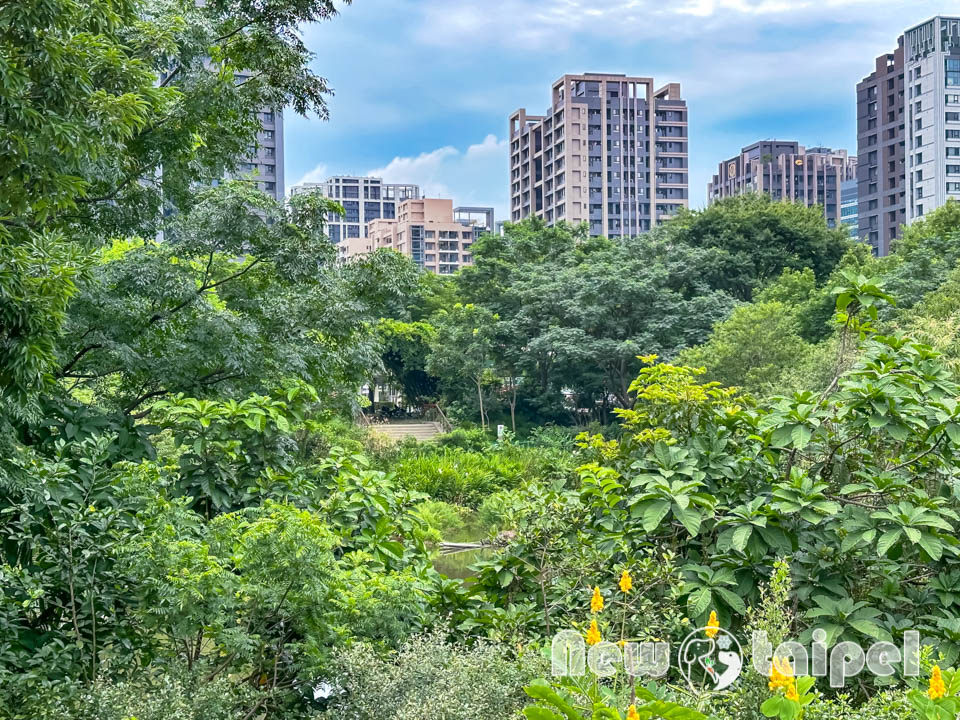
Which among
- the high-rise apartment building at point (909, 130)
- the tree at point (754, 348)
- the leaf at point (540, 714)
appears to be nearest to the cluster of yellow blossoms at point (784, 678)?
the leaf at point (540, 714)

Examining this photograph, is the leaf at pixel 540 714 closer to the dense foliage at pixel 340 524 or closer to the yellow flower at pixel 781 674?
the dense foliage at pixel 340 524

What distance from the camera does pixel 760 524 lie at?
278cm

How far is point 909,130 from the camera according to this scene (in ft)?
140

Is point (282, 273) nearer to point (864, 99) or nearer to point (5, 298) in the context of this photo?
point (5, 298)

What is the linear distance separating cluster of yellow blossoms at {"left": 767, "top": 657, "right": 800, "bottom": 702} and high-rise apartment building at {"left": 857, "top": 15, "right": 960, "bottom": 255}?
41730 millimetres

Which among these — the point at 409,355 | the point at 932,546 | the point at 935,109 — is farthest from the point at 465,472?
the point at 935,109

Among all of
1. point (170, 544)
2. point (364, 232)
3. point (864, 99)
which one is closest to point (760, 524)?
point (170, 544)

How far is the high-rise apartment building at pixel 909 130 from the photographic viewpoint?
4053 centimetres

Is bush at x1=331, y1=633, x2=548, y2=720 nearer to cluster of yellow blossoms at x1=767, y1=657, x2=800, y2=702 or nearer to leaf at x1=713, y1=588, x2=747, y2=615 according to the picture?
leaf at x1=713, y1=588, x2=747, y2=615

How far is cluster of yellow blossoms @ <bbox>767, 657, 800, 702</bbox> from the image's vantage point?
67.4 inches

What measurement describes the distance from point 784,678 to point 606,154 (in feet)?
173

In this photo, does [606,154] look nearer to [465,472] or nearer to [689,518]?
[465,472]

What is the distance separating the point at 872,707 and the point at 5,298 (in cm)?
236

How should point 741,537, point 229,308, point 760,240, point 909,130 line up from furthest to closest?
point 909,130 < point 760,240 < point 229,308 < point 741,537
